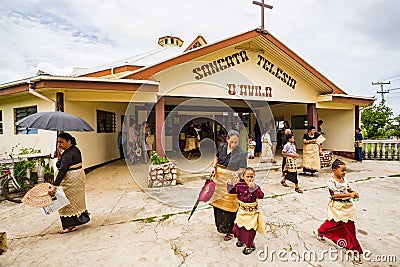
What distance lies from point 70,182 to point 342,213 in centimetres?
370

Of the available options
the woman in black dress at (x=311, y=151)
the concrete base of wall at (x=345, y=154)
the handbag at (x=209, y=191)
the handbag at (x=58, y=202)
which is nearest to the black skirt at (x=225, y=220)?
the handbag at (x=209, y=191)

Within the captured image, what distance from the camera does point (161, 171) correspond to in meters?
6.07

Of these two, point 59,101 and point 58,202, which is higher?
point 59,101

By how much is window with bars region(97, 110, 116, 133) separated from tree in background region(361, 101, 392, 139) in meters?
14.7

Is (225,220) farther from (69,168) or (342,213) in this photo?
(69,168)

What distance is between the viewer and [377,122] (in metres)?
14.5

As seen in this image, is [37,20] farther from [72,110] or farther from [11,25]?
[72,110]

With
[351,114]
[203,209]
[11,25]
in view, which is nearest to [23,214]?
[203,209]

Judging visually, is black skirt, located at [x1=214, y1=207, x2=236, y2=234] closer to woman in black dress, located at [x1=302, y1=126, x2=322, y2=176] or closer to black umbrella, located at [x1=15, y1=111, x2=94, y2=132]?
black umbrella, located at [x1=15, y1=111, x2=94, y2=132]

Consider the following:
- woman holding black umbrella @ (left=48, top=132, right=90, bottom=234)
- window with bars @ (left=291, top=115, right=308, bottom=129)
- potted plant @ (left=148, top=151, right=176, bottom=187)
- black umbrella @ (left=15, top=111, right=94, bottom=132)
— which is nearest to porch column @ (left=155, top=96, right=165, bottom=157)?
potted plant @ (left=148, top=151, right=176, bottom=187)

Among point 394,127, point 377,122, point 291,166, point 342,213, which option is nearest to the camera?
point 342,213

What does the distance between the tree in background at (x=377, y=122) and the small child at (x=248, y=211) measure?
49.8 ft

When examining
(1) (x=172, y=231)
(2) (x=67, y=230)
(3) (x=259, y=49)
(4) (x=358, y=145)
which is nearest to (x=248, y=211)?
(1) (x=172, y=231)

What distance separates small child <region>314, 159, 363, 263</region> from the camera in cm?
285
